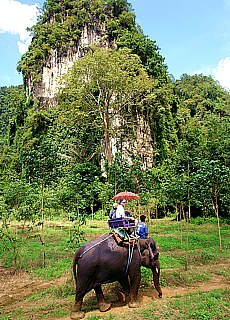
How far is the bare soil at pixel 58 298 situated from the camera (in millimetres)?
6938

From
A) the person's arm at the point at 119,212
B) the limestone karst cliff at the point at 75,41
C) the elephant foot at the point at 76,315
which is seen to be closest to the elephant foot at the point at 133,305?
the elephant foot at the point at 76,315

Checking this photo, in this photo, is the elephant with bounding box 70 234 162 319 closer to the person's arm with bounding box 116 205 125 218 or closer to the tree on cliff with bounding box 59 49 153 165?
the person's arm with bounding box 116 205 125 218

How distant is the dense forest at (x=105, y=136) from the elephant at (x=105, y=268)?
17.5ft

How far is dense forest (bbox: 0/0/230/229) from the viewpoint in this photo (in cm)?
1423

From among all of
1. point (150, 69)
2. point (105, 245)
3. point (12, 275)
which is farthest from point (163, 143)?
point (105, 245)

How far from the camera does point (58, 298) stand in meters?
7.85

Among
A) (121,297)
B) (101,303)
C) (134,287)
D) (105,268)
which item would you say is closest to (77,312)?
(101,303)

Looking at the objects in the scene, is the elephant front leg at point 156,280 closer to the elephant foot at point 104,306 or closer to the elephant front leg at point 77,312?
the elephant foot at point 104,306

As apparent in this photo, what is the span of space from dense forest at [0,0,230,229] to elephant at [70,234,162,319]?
17.5 feet

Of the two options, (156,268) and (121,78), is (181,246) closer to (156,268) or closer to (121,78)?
(156,268)

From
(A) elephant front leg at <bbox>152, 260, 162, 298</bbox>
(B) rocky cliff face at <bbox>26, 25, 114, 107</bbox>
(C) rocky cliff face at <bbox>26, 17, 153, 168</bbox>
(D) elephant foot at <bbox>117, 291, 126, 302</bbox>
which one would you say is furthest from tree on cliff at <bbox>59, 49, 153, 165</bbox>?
(D) elephant foot at <bbox>117, 291, 126, 302</bbox>

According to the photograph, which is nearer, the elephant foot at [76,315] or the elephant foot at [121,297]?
the elephant foot at [76,315]

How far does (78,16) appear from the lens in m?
47.1

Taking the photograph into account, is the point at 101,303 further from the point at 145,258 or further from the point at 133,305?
the point at 145,258
